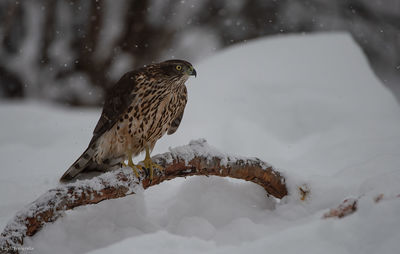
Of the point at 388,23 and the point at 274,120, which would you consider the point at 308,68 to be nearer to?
the point at 274,120

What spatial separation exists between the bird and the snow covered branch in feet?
1.68

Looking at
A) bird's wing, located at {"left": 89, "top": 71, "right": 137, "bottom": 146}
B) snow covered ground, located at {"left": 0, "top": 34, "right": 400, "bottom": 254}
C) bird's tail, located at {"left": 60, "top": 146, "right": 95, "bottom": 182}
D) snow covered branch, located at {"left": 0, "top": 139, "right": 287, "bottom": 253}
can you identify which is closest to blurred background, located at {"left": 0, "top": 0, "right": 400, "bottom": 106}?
snow covered ground, located at {"left": 0, "top": 34, "right": 400, "bottom": 254}

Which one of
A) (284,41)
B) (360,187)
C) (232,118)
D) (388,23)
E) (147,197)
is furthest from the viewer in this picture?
(388,23)

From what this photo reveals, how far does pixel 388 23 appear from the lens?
8.48 metres

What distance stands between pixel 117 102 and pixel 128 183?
2.67 ft

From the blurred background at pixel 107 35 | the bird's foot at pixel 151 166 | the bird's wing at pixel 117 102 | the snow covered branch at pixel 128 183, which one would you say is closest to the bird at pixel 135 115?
the bird's wing at pixel 117 102

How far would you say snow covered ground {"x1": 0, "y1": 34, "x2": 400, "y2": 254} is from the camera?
1993 mm

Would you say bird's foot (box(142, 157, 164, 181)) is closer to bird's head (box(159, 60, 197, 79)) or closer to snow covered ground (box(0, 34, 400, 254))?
snow covered ground (box(0, 34, 400, 254))

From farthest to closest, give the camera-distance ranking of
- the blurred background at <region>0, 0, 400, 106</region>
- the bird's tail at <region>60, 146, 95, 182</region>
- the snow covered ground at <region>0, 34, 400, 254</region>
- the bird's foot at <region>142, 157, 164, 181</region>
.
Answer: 1. the blurred background at <region>0, 0, 400, 106</region>
2. the bird's tail at <region>60, 146, 95, 182</region>
3. the bird's foot at <region>142, 157, 164, 181</region>
4. the snow covered ground at <region>0, 34, 400, 254</region>

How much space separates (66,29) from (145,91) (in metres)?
6.09

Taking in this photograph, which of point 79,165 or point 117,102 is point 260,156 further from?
point 79,165

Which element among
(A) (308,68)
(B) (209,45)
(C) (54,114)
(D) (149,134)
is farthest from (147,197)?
(B) (209,45)

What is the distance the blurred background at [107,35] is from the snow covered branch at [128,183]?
6.15 m

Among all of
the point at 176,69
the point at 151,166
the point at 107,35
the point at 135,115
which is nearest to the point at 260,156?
the point at 176,69
